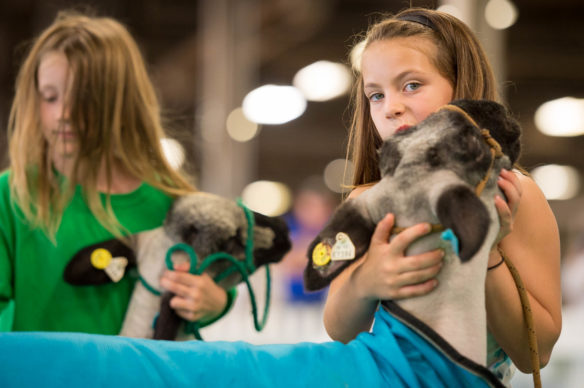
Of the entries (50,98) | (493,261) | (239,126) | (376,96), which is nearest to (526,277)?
(493,261)

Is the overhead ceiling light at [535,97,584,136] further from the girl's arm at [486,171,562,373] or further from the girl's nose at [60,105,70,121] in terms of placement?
the girl's nose at [60,105,70,121]

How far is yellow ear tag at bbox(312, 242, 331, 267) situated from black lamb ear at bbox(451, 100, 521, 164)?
0.25m

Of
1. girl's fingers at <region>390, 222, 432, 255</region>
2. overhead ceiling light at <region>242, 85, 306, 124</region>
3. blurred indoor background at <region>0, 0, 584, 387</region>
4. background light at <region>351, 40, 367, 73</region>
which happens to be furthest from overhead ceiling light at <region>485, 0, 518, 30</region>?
overhead ceiling light at <region>242, 85, 306, 124</region>

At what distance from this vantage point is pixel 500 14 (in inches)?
95.2

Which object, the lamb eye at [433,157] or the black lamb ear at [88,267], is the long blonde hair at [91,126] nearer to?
the black lamb ear at [88,267]

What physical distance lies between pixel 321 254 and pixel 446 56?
38 centimetres

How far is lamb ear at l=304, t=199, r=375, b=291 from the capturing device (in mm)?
928

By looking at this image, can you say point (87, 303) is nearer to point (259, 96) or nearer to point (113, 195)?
point (113, 195)

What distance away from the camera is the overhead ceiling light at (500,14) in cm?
216

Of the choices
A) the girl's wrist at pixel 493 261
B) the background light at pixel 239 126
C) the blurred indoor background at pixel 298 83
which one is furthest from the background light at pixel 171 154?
the background light at pixel 239 126

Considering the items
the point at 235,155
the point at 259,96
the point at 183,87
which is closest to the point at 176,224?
the point at 235,155

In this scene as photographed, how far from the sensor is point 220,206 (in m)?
1.31

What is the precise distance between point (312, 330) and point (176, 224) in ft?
6.97

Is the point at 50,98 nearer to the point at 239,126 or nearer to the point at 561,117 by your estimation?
the point at 561,117
